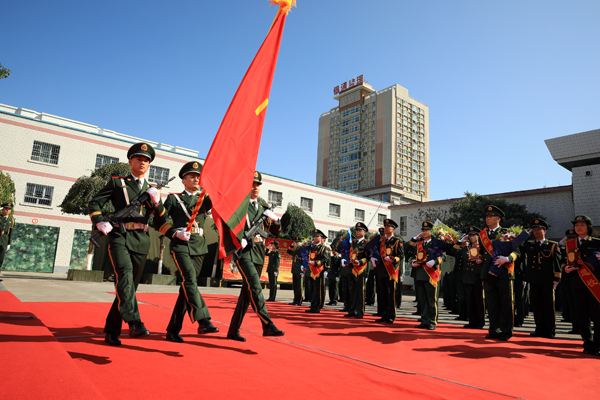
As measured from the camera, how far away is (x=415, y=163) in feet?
267

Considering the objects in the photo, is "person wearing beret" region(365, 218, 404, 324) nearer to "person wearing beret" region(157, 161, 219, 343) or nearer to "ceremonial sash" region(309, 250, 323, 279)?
"ceremonial sash" region(309, 250, 323, 279)

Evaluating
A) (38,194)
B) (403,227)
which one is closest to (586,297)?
(38,194)

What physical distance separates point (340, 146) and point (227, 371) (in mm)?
84568

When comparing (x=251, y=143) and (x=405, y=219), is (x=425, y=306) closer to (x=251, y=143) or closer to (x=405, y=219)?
(x=251, y=143)

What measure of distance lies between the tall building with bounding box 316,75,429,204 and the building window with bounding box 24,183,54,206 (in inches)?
2306

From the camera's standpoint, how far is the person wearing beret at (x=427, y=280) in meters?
7.41

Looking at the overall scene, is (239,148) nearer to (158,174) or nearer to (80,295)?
(80,295)

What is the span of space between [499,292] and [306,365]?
439 cm

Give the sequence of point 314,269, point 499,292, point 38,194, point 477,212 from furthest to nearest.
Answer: point 477,212, point 38,194, point 314,269, point 499,292

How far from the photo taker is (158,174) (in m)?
29.6

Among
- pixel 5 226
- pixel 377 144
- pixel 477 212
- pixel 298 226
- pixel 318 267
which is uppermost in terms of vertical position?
pixel 377 144

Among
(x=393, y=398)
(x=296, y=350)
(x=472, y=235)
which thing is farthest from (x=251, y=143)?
(x=472, y=235)

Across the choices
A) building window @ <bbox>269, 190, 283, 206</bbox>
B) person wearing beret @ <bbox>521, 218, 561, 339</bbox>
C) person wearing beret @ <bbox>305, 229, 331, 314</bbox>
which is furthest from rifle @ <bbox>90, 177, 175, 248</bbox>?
building window @ <bbox>269, 190, 283, 206</bbox>

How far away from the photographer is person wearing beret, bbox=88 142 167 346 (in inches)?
160
